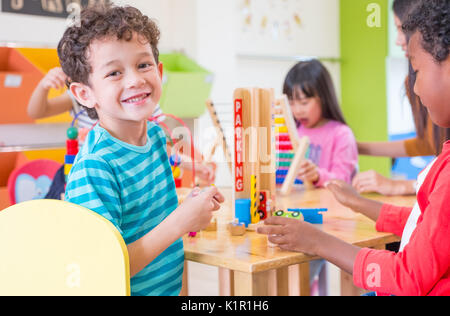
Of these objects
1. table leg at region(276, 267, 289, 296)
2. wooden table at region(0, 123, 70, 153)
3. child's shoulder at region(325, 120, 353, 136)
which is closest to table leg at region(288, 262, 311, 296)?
table leg at region(276, 267, 289, 296)

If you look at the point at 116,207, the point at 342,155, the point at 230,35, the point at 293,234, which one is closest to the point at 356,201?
the point at 293,234

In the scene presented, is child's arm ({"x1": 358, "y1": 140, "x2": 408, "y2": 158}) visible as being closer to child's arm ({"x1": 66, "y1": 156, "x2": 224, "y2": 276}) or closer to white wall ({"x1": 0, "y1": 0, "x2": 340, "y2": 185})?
white wall ({"x1": 0, "y1": 0, "x2": 340, "y2": 185})

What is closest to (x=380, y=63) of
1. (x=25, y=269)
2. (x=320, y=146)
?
(x=320, y=146)

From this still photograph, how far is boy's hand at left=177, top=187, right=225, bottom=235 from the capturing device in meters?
0.71

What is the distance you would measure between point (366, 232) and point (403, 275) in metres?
0.34

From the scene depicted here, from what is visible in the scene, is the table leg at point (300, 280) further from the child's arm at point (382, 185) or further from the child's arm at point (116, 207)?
the child's arm at point (116, 207)

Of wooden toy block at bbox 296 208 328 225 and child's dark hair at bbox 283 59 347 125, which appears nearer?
wooden toy block at bbox 296 208 328 225

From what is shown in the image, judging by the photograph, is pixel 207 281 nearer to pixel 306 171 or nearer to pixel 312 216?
pixel 306 171

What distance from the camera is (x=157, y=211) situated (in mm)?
783

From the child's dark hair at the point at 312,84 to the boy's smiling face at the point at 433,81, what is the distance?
1230 mm

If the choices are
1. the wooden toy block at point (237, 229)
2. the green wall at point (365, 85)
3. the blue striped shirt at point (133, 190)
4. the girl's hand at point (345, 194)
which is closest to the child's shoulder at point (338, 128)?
the girl's hand at point (345, 194)

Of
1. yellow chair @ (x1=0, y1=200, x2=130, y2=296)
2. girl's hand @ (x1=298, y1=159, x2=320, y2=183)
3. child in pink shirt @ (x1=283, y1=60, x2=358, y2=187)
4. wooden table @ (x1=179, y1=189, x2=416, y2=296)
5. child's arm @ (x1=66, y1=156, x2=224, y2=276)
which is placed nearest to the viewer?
yellow chair @ (x1=0, y1=200, x2=130, y2=296)

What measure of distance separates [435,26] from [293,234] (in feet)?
1.11

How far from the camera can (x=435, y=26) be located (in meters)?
0.65
